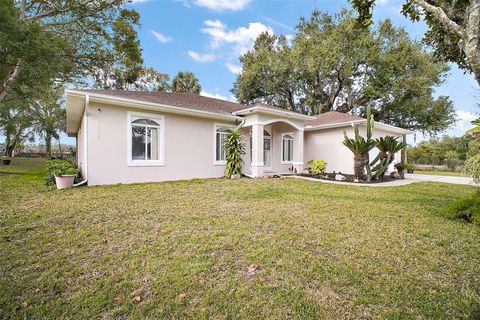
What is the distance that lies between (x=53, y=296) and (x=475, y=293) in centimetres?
401

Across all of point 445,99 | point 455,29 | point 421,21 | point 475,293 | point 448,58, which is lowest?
point 475,293

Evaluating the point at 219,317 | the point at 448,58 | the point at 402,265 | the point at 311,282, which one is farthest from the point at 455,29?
the point at 219,317

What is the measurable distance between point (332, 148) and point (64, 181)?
1288 cm

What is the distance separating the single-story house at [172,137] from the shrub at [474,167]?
25.0 feet

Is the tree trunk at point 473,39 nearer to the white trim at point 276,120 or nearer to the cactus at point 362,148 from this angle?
the cactus at point 362,148

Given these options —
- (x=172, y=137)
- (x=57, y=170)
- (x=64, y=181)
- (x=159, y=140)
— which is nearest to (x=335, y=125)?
(x=172, y=137)

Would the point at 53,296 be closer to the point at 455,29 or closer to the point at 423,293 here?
the point at 423,293

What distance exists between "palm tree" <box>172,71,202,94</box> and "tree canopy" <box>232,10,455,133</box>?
A: 4997 millimetres

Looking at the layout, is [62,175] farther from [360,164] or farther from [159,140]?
[360,164]

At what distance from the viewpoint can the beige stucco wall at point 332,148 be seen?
44.2 ft

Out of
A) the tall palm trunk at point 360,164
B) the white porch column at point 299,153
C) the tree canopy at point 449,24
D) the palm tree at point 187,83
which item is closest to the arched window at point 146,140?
the white porch column at point 299,153

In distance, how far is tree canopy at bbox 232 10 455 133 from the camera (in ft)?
64.0

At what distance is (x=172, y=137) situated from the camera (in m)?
10.1

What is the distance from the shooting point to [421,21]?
5.46 metres
